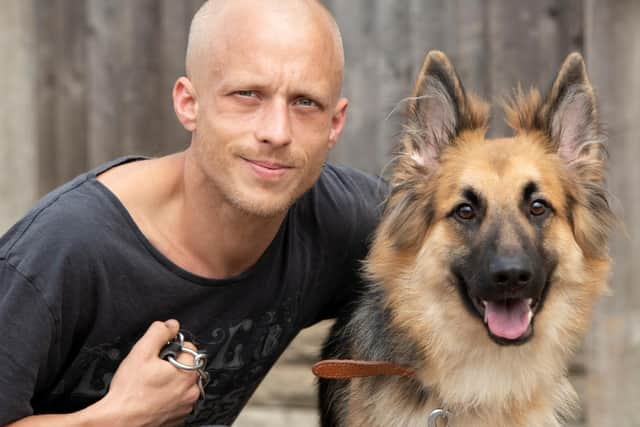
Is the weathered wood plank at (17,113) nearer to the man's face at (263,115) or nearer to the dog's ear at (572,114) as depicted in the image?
the man's face at (263,115)

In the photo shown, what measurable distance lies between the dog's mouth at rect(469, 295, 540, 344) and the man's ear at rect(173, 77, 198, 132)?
1082 millimetres

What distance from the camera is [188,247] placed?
3.33 metres

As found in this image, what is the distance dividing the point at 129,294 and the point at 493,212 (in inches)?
46.3

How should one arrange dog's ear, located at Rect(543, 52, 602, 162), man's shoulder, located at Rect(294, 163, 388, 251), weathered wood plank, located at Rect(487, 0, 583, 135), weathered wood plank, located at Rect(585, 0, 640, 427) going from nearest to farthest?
dog's ear, located at Rect(543, 52, 602, 162)
man's shoulder, located at Rect(294, 163, 388, 251)
weathered wood plank, located at Rect(585, 0, 640, 427)
weathered wood plank, located at Rect(487, 0, 583, 135)

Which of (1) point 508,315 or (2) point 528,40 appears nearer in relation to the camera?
(1) point 508,315

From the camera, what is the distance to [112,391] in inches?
121

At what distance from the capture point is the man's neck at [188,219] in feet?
10.7

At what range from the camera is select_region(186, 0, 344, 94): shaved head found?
3150 millimetres

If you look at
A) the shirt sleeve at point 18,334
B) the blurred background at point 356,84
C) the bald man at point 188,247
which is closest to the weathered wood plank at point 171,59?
the blurred background at point 356,84

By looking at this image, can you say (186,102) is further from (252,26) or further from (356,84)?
(356,84)

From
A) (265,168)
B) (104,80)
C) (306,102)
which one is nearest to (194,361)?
(265,168)

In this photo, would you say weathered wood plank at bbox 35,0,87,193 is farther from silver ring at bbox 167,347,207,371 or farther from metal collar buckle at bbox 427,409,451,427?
metal collar buckle at bbox 427,409,451,427

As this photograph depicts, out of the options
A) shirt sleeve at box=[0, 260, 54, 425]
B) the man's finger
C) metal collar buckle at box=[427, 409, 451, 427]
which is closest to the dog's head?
metal collar buckle at box=[427, 409, 451, 427]

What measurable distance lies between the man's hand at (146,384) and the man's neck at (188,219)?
11.9 inches
